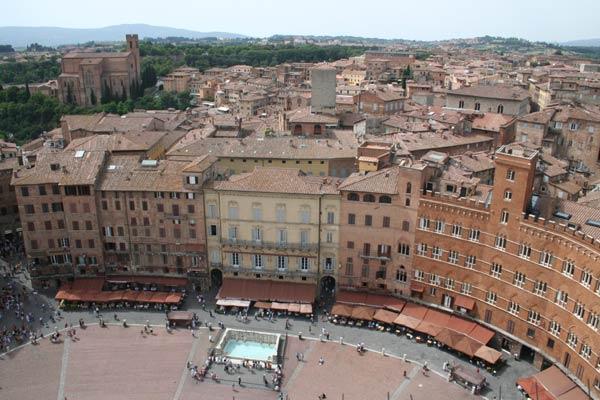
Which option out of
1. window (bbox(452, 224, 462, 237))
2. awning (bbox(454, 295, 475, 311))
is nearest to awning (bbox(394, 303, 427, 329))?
awning (bbox(454, 295, 475, 311))

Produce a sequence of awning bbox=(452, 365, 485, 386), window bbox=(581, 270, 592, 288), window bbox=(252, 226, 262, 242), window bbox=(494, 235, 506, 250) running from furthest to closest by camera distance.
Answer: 1. window bbox=(252, 226, 262, 242)
2. window bbox=(494, 235, 506, 250)
3. awning bbox=(452, 365, 485, 386)
4. window bbox=(581, 270, 592, 288)

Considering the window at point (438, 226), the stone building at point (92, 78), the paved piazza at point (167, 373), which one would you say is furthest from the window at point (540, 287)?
the stone building at point (92, 78)

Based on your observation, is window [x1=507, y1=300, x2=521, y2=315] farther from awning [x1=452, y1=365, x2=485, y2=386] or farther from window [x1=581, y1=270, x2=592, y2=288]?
window [x1=581, y1=270, x2=592, y2=288]

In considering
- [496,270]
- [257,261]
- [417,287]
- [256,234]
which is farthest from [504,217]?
[257,261]

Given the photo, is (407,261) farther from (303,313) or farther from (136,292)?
(136,292)

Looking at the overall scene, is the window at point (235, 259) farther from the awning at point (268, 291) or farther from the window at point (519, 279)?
the window at point (519, 279)

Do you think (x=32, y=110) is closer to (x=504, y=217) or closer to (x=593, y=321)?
(x=504, y=217)

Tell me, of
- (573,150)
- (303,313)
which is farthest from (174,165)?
(573,150)

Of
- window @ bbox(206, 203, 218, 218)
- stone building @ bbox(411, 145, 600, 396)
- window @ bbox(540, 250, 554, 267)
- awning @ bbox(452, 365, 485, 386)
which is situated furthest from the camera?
window @ bbox(206, 203, 218, 218)
